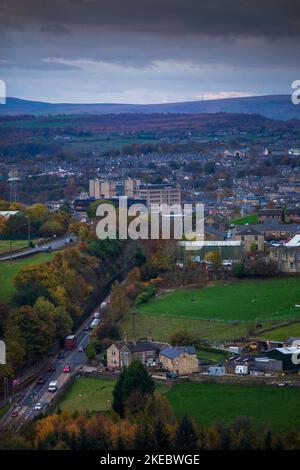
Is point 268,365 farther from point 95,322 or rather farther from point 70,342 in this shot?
point 95,322

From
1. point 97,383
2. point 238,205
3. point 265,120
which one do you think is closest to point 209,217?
point 238,205

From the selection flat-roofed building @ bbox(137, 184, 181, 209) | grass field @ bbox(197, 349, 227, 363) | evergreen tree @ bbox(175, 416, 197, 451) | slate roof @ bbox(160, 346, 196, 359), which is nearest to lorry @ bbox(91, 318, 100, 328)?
grass field @ bbox(197, 349, 227, 363)

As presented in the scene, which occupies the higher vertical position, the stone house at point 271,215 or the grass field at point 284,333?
the grass field at point 284,333

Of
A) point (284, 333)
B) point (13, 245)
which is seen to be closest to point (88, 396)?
point (284, 333)

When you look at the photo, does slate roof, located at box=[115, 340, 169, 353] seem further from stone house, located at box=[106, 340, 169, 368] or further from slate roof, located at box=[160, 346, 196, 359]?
slate roof, located at box=[160, 346, 196, 359]

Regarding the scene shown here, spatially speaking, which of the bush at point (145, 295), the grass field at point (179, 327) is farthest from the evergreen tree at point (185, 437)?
the bush at point (145, 295)

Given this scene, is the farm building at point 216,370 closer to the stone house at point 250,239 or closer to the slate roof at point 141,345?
the slate roof at point 141,345

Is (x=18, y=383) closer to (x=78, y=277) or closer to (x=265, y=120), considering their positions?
(x=78, y=277)
